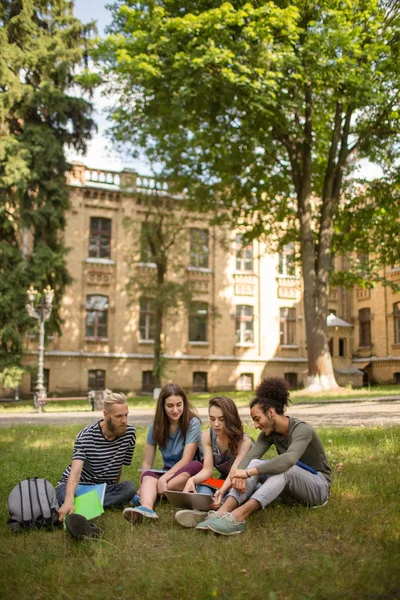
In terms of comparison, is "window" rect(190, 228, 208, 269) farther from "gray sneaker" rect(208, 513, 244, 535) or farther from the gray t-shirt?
"gray sneaker" rect(208, 513, 244, 535)

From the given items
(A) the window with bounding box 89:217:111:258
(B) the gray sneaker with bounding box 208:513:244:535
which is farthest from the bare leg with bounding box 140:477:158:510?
(A) the window with bounding box 89:217:111:258

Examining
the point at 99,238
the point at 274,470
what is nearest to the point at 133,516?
the point at 274,470

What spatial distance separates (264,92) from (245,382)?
20192 millimetres

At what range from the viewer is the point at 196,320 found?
106ft

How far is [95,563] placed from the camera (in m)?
3.69

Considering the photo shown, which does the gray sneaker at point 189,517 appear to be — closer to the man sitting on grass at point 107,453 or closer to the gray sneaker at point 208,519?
the gray sneaker at point 208,519

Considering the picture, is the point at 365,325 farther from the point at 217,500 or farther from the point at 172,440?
the point at 217,500

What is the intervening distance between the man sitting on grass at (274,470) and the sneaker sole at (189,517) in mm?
171

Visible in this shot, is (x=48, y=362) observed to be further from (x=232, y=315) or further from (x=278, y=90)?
(x=278, y=90)

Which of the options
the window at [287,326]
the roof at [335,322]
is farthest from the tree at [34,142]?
the roof at [335,322]

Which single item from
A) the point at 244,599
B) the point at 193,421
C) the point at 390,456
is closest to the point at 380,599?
the point at 244,599

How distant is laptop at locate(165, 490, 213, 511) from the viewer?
15.8ft

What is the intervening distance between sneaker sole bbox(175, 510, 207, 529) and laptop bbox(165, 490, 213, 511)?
0.26 metres

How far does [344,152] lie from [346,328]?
671 inches
